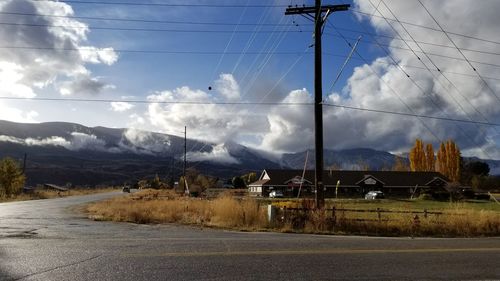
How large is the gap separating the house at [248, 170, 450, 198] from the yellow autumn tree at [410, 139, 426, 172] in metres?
24.5

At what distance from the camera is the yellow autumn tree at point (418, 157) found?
123 m

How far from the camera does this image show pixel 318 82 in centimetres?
2525

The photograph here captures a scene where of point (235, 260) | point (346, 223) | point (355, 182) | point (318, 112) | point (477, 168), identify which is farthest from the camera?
point (477, 168)

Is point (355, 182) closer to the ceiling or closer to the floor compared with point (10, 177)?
closer to the ceiling

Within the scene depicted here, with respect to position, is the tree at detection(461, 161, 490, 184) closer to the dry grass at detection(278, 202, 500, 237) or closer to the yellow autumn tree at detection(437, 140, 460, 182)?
the yellow autumn tree at detection(437, 140, 460, 182)

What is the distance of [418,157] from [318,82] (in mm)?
106249

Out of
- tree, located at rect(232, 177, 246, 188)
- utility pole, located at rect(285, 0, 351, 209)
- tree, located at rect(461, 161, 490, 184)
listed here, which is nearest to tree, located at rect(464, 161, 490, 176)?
tree, located at rect(461, 161, 490, 184)

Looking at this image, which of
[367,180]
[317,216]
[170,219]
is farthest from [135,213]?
[367,180]

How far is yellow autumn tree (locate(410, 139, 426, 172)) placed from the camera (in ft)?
405

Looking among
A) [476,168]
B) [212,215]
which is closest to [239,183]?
[476,168]

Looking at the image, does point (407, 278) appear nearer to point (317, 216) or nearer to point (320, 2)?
point (317, 216)

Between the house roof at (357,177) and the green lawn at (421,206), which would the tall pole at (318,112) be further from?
the house roof at (357,177)

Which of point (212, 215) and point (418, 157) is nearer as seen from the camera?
point (212, 215)

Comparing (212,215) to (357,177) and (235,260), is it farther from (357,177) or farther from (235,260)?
(357,177)
